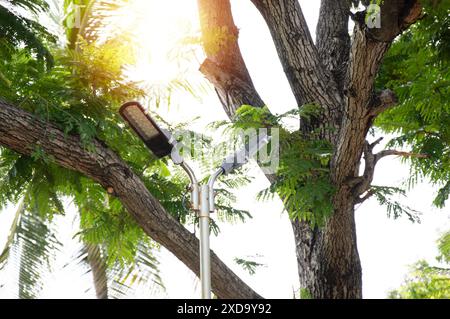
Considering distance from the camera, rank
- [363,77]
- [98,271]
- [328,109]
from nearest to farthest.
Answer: [363,77] → [328,109] → [98,271]

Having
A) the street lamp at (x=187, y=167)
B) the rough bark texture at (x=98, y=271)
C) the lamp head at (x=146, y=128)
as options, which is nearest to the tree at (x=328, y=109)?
the street lamp at (x=187, y=167)

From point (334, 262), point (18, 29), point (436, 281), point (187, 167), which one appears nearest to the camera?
point (18, 29)

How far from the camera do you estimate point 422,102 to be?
16.7 ft

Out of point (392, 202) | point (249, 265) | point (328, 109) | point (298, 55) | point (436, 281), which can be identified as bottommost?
point (249, 265)

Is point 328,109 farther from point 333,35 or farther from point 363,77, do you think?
point 363,77

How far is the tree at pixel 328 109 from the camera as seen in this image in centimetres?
466

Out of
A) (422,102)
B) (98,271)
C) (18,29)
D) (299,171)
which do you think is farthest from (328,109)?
(98,271)

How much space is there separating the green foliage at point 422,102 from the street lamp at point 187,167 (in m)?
1.30

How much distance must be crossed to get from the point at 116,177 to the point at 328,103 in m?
1.88

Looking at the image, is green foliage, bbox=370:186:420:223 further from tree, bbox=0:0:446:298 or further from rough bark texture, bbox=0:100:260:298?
rough bark texture, bbox=0:100:260:298

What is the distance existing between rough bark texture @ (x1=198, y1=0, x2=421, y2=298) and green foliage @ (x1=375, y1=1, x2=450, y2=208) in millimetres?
381

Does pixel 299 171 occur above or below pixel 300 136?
below

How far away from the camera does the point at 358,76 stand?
14.9 ft

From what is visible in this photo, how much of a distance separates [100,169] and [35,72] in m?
0.75
